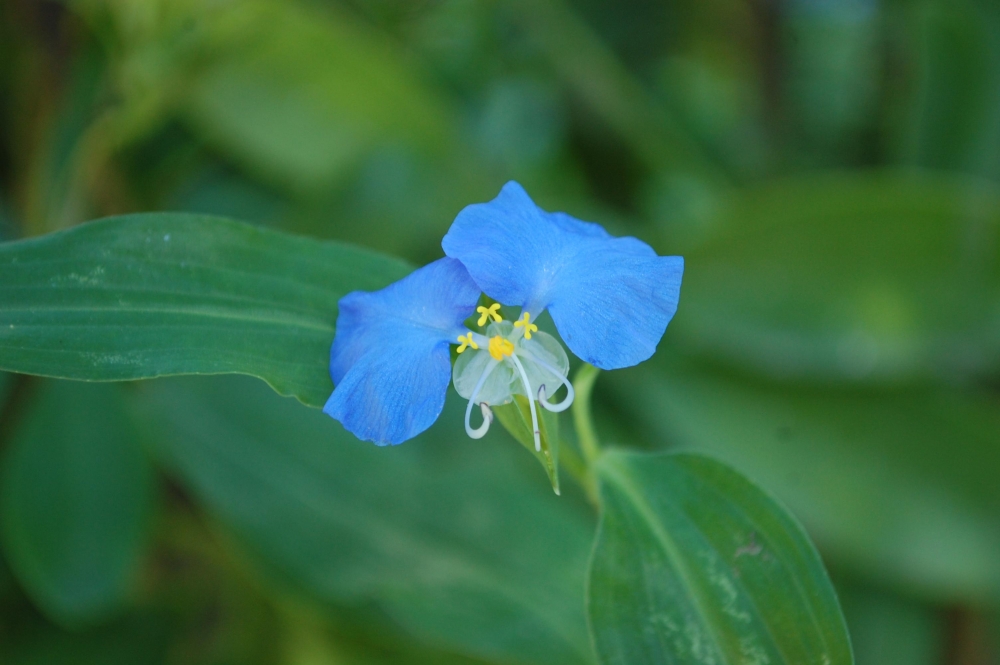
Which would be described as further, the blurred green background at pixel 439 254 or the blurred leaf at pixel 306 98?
the blurred leaf at pixel 306 98

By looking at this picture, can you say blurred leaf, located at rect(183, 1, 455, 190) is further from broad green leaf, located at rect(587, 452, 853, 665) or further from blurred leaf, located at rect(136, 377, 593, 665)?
broad green leaf, located at rect(587, 452, 853, 665)

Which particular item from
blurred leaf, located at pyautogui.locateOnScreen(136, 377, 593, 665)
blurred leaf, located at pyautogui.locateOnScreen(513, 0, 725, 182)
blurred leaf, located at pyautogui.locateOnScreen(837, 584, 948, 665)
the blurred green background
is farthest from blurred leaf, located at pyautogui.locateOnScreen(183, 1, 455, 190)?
blurred leaf, located at pyautogui.locateOnScreen(837, 584, 948, 665)

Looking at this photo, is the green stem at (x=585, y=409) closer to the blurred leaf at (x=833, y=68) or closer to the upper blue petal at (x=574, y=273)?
the upper blue petal at (x=574, y=273)

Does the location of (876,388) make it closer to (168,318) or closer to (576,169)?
(576,169)

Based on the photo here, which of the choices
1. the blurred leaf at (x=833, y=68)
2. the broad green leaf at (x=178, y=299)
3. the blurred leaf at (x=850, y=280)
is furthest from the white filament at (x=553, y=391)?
the blurred leaf at (x=833, y=68)

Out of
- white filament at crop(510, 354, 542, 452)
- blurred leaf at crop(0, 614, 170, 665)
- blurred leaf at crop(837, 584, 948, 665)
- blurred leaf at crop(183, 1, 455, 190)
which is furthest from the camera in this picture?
blurred leaf at crop(183, 1, 455, 190)

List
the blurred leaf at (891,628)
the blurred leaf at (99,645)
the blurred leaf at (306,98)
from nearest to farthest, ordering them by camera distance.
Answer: the blurred leaf at (99,645) < the blurred leaf at (891,628) < the blurred leaf at (306,98)

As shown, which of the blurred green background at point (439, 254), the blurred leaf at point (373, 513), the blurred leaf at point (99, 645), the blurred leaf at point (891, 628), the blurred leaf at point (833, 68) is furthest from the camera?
the blurred leaf at point (833, 68)

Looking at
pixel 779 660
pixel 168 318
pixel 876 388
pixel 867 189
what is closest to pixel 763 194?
pixel 867 189
